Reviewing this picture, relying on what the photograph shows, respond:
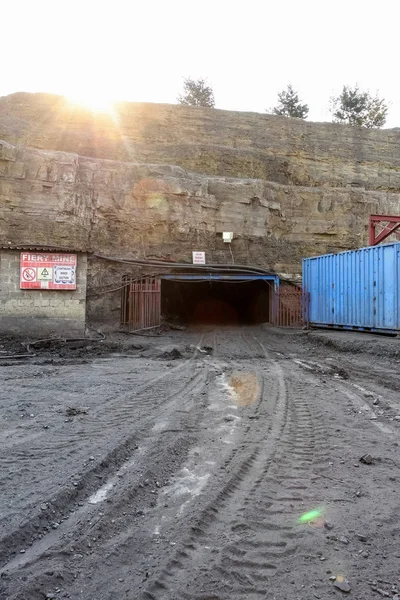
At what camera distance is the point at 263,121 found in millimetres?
29219

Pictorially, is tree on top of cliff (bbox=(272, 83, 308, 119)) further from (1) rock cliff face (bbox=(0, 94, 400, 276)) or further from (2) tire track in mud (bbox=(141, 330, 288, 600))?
(2) tire track in mud (bbox=(141, 330, 288, 600))

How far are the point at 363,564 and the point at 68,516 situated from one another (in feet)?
5.87

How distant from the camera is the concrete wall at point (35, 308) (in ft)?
46.0

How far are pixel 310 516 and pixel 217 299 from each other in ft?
96.3

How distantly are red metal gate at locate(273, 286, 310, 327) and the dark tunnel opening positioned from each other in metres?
0.99

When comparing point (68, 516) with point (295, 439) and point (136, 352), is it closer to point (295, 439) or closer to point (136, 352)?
point (295, 439)

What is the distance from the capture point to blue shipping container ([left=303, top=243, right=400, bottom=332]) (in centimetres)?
1294

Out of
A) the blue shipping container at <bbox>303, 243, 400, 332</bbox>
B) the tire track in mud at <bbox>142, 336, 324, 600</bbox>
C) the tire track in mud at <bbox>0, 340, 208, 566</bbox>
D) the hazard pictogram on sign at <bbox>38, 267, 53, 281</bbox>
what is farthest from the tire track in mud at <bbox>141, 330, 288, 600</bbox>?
the hazard pictogram on sign at <bbox>38, 267, 53, 281</bbox>

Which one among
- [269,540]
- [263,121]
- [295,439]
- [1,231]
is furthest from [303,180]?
[269,540]

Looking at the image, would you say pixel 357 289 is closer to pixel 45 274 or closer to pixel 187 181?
pixel 45 274

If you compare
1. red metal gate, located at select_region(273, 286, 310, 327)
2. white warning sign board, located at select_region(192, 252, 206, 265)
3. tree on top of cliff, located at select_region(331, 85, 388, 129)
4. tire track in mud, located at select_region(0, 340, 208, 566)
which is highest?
tree on top of cliff, located at select_region(331, 85, 388, 129)

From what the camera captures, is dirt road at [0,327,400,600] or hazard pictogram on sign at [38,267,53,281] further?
hazard pictogram on sign at [38,267,53,281]

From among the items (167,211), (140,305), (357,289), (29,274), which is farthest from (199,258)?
(29,274)

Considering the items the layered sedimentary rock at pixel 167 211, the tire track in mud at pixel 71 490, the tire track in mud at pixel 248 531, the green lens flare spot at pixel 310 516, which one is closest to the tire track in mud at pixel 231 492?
the tire track in mud at pixel 248 531
